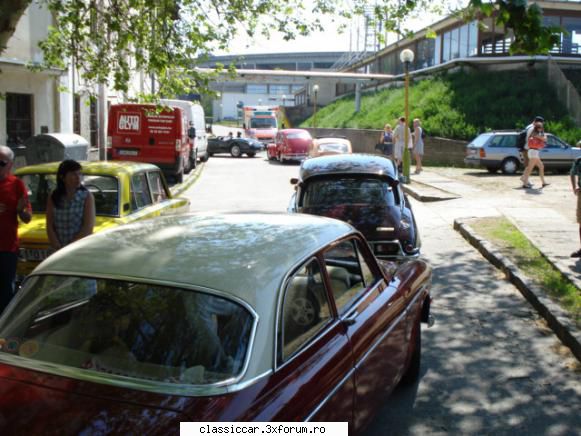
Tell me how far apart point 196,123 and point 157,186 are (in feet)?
65.4

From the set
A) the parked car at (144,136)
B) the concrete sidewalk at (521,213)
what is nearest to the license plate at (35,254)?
the concrete sidewalk at (521,213)

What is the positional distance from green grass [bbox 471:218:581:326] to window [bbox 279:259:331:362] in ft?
12.4

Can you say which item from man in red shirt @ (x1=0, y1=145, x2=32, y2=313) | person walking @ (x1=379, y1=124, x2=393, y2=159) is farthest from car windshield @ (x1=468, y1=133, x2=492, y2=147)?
man in red shirt @ (x1=0, y1=145, x2=32, y2=313)

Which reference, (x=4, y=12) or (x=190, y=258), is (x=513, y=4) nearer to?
(x=190, y=258)

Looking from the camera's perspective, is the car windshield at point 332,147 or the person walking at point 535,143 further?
the car windshield at point 332,147

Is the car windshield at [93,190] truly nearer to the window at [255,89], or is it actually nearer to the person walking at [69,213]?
the person walking at [69,213]

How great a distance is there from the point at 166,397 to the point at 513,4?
561 cm

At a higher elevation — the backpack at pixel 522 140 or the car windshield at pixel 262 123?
the car windshield at pixel 262 123

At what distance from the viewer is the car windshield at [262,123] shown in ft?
163

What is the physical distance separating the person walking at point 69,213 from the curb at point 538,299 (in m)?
4.40

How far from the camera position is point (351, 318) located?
150 inches

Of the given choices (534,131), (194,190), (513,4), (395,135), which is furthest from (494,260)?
(395,135)

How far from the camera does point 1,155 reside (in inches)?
217

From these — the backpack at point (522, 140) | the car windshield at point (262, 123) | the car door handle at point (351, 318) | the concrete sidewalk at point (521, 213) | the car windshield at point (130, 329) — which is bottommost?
the concrete sidewalk at point (521, 213)
